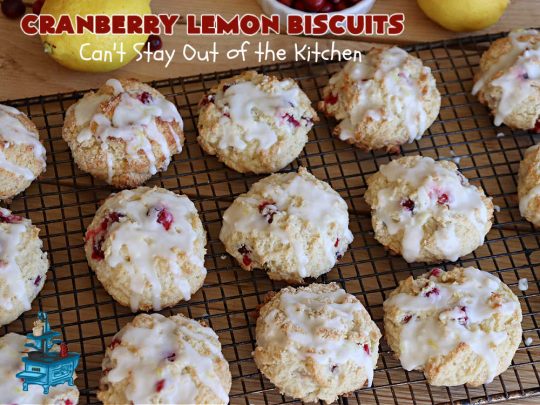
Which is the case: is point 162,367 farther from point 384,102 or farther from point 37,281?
point 384,102

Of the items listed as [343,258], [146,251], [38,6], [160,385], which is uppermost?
[38,6]

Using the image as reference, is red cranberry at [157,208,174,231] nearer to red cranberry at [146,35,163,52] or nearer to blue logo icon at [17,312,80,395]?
blue logo icon at [17,312,80,395]

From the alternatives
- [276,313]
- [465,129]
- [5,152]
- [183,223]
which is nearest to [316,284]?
[276,313]

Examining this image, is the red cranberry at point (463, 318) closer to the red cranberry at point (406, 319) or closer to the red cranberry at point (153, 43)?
the red cranberry at point (406, 319)

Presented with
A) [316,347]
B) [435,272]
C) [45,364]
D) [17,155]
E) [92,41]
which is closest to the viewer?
[45,364]

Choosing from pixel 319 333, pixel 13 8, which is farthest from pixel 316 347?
pixel 13 8

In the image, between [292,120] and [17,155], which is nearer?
[17,155]

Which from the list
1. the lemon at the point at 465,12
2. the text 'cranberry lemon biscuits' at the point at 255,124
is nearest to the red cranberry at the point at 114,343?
the text 'cranberry lemon biscuits' at the point at 255,124

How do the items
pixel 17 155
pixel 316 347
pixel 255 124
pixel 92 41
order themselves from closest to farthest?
pixel 316 347 → pixel 17 155 → pixel 255 124 → pixel 92 41
